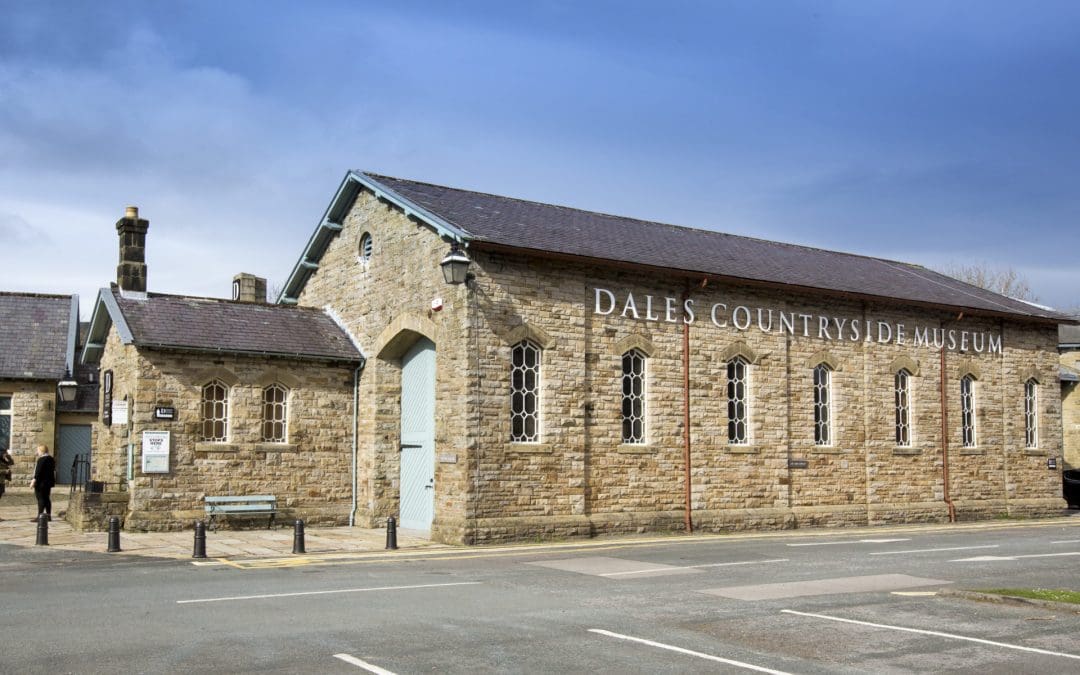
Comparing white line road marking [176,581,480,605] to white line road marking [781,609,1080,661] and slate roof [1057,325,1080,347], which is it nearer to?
white line road marking [781,609,1080,661]

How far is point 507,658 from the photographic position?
827 centimetres

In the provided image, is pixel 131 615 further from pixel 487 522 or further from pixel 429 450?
pixel 429 450

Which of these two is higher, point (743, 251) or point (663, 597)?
point (743, 251)

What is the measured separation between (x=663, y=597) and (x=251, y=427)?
1089 centimetres

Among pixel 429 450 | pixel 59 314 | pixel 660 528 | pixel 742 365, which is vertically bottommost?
pixel 660 528

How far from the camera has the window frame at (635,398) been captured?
20609 mm

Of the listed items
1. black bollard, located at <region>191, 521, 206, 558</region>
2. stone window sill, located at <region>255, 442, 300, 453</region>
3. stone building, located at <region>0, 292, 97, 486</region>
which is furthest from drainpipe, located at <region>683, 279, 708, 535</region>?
stone building, located at <region>0, 292, 97, 486</region>

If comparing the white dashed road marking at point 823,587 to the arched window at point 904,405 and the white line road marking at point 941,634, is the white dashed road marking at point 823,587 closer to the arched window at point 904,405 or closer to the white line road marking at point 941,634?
the white line road marking at point 941,634

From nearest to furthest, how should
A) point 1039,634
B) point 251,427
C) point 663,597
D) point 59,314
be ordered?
point 1039,634 → point 663,597 → point 251,427 → point 59,314

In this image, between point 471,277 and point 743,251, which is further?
point 743,251

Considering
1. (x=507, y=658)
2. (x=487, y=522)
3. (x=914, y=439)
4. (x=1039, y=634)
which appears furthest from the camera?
(x=914, y=439)

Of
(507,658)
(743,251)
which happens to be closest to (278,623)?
(507,658)

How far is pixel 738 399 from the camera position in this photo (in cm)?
2227

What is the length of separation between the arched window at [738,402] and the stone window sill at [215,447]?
10093 millimetres
